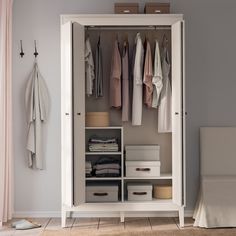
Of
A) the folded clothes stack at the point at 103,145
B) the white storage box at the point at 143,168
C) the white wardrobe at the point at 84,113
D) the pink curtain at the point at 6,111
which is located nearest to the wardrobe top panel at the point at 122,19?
the white wardrobe at the point at 84,113

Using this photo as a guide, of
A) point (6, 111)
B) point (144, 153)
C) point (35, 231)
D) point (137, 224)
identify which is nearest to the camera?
point (35, 231)

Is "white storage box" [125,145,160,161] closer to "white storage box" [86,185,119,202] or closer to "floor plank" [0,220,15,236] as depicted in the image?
"white storage box" [86,185,119,202]

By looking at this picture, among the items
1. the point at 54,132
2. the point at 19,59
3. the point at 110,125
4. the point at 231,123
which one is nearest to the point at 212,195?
the point at 231,123

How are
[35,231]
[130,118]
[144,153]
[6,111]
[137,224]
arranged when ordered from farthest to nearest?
[130,118] < [144,153] < [137,224] < [6,111] < [35,231]

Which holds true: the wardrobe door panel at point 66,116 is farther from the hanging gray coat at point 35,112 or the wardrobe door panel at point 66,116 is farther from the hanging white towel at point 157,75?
the hanging white towel at point 157,75

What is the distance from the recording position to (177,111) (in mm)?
4965

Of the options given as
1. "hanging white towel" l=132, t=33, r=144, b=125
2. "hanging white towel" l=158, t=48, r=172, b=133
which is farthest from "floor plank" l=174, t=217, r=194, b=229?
"hanging white towel" l=132, t=33, r=144, b=125

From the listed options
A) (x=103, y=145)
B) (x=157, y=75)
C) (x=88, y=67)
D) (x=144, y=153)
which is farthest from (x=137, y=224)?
(x=88, y=67)

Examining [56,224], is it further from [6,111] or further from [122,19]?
[122,19]

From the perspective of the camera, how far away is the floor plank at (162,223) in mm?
5016

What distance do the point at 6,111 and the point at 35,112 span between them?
39 cm

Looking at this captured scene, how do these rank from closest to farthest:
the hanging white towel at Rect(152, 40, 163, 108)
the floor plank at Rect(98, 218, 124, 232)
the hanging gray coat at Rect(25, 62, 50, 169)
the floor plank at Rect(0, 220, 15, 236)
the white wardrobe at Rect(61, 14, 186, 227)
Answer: the floor plank at Rect(0, 220, 15, 236) < the white wardrobe at Rect(61, 14, 186, 227) < the floor plank at Rect(98, 218, 124, 232) < the hanging white towel at Rect(152, 40, 163, 108) < the hanging gray coat at Rect(25, 62, 50, 169)

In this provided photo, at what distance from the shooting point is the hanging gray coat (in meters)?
5.33

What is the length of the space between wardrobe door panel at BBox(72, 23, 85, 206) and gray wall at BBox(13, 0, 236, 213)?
54 centimetres
